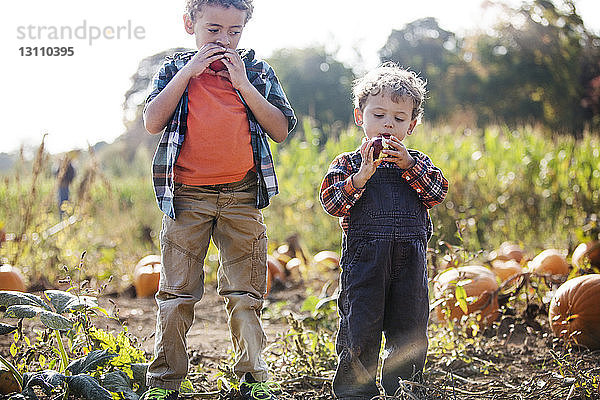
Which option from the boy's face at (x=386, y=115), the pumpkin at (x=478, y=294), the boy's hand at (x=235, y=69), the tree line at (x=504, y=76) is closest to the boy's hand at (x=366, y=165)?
the boy's face at (x=386, y=115)

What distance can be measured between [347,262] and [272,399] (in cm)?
53

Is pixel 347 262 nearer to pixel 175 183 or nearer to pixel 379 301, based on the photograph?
pixel 379 301

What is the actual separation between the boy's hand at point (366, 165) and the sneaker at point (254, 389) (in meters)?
0.77

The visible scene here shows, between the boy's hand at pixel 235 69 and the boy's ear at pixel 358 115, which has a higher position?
the boy's hand at pixel 235 69

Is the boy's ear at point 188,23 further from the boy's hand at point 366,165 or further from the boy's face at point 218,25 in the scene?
the boy's hand at point 366,165

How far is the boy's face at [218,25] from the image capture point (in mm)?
2121

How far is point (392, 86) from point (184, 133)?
0.76 meters

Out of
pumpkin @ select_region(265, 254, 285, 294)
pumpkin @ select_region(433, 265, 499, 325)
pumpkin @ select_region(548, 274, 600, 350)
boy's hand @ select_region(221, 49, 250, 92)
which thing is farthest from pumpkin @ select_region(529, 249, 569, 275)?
boy's hand @ select_region(221, 49, 250, 92)

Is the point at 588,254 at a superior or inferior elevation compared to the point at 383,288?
inferior

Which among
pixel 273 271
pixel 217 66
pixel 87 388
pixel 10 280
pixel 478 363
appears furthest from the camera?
pixel 273 271

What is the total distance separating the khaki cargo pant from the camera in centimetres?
215

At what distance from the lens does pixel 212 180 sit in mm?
2195

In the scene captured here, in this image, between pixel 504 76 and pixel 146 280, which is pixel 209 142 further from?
pixel 504 76

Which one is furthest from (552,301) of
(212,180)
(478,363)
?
(212,180)
